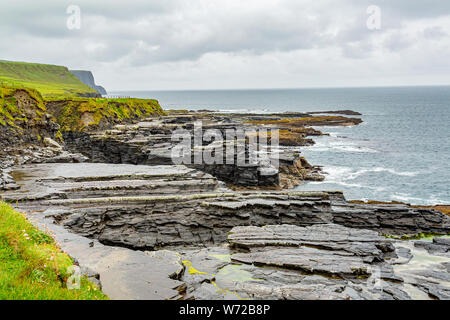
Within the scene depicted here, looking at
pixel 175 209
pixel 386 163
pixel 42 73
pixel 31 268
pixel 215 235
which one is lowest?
pixel 215 235

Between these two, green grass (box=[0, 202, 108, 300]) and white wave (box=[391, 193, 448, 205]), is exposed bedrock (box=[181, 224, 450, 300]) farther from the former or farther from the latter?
white wave (box=[391, 193, 448, 205])

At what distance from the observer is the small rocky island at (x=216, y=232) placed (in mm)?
12867

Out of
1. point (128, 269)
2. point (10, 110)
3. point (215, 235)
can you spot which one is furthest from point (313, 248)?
point (10, 110)

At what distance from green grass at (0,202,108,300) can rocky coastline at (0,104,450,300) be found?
4.53 ft

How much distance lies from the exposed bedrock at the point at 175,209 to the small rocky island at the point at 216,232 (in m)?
0.07

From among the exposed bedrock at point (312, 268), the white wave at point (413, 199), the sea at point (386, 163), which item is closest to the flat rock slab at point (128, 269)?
the exposed bedrock at point (312, 268)

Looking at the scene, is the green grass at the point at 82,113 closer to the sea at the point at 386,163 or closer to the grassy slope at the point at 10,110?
the grassy slope at the point at 10,110

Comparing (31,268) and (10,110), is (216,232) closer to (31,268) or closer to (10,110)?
(31,268)

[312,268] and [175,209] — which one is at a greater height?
[175,209]

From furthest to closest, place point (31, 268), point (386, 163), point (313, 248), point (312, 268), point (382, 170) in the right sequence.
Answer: point (386, 163), point (382, 170), point (313, 248), point (312, 268), point (31, 268)

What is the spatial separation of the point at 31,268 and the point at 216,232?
13.6 meters

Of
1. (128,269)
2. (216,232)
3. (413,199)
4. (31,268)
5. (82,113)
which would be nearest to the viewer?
(31,268)

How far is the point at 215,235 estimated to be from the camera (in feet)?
69.1

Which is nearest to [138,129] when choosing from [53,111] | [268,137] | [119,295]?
[53,111]
